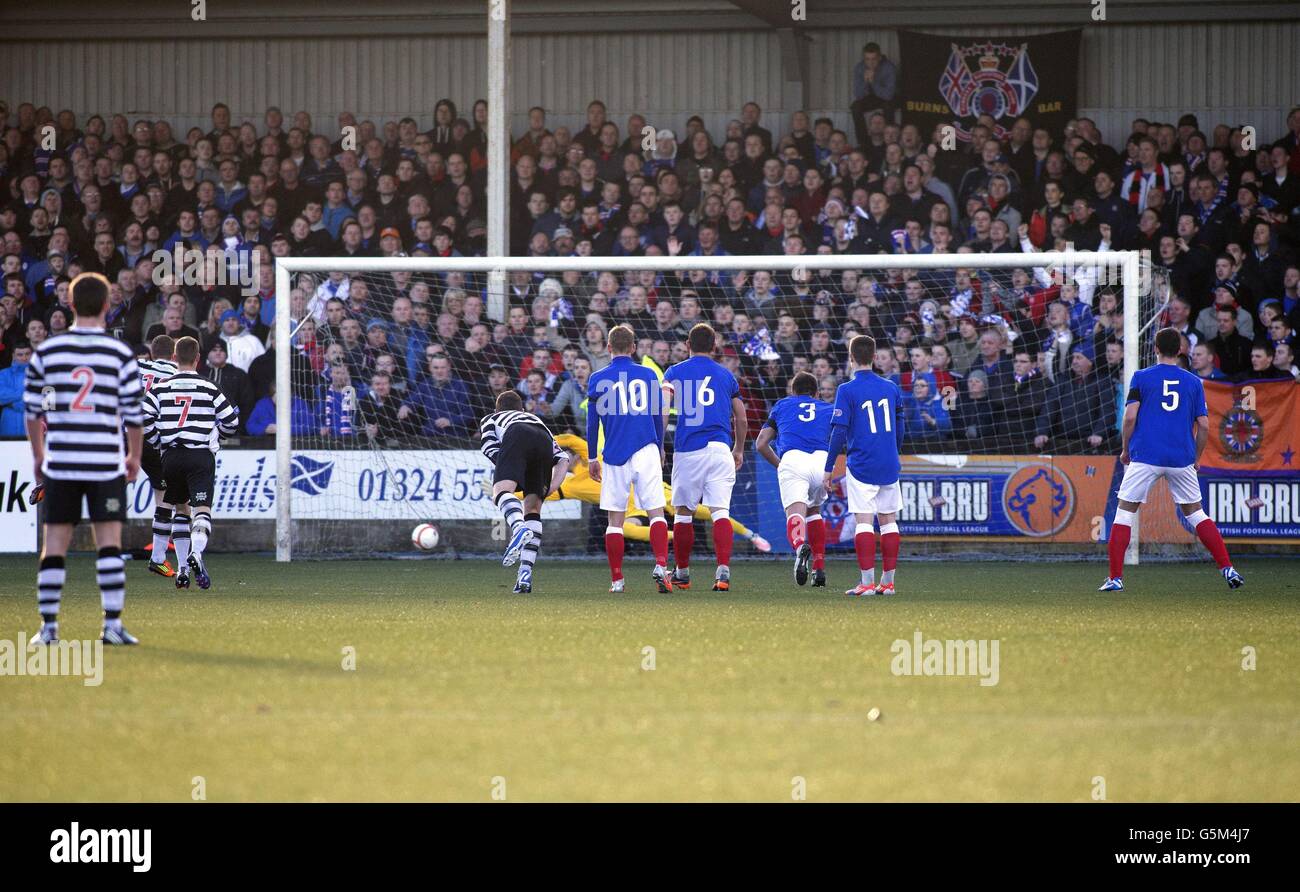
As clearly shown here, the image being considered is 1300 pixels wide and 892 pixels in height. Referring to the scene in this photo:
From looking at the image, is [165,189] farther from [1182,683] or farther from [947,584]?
[1182,683]

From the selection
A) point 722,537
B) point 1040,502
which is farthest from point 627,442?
point 1040,502

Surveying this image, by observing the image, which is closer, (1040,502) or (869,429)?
(869,429)

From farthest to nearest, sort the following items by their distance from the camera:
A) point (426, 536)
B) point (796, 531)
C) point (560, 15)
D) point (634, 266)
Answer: point (560, 15) → point (634, 266) → point (426, 536) → point (796, 531)

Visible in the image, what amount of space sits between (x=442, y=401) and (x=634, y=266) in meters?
2.58

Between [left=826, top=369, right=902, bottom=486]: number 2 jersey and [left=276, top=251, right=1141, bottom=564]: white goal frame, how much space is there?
12.2 ft

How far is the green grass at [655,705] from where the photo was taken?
15.9 ft

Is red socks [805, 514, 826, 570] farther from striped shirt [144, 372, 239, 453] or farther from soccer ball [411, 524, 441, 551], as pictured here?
striped shirt [144, 372, 239, 453]

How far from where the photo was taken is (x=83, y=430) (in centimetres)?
785

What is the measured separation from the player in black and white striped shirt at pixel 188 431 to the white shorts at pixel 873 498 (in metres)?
4.77

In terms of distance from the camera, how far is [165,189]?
806 inches

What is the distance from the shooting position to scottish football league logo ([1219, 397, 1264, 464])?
16094 millimetres

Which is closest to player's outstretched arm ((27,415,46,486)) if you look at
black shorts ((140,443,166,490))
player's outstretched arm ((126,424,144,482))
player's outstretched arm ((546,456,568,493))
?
player's outstretched arm ((126,424,144,482))

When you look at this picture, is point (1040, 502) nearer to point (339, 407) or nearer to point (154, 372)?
point (339, 407)

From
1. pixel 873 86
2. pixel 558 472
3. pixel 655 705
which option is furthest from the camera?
pixel 873 86
